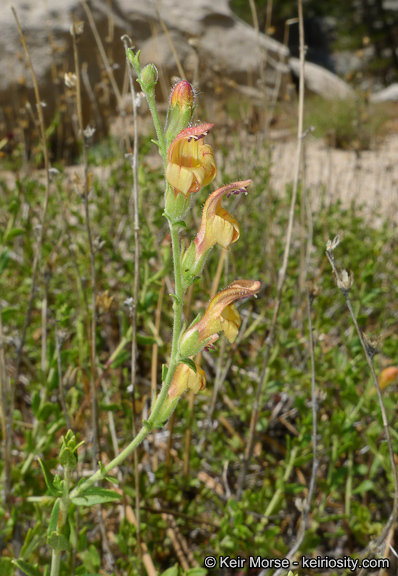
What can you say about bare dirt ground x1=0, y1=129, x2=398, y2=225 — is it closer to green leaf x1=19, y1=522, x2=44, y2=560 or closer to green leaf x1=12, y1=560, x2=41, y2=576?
green leaf x1=19, y1=522, x2=44, y2=560

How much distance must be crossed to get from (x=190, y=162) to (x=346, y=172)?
13.4 ft

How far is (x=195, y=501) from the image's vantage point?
4.69 feet

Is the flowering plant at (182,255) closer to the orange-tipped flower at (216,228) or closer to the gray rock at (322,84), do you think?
the orange-tipped flower at (216,228)

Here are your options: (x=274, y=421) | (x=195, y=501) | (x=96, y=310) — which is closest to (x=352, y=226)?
(x=274, y=421)

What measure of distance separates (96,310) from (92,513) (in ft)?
2.41

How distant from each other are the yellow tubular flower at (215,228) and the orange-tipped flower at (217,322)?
0.08m

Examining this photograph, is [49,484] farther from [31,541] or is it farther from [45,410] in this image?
[45,410]

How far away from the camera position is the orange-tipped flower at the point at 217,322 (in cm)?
67

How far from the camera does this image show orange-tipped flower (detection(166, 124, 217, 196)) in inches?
26.0

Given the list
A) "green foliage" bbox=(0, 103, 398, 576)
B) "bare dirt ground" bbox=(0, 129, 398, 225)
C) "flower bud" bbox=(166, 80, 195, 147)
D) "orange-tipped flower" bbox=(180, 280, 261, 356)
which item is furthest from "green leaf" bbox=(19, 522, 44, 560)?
"bare dirt ground" bbox=(0, 129, 398, 225)

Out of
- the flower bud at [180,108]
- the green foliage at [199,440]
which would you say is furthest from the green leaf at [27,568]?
the flower bud at [180,108]

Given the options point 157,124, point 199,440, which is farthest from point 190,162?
point 199,440

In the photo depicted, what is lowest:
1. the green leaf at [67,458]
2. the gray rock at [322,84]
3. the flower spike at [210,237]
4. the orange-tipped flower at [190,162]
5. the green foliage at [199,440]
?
the green foliage at [199,440]

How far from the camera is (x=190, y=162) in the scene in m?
0.68
